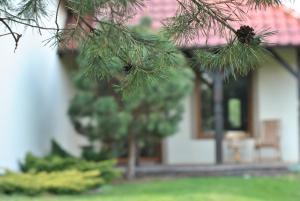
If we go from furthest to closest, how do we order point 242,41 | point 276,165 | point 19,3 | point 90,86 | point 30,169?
1. point 276,165
2. point 90,86
3. point 30,169
4. point 19,3
5. point 242,41

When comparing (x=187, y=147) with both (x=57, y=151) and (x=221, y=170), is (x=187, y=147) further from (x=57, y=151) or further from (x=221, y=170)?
(x=57, y=151)

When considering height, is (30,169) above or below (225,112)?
below

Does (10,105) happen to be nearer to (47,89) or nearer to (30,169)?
(30,169)

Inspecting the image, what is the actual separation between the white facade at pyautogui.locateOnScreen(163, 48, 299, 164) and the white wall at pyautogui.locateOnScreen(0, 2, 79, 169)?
263cm

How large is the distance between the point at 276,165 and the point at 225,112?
2.50 meters

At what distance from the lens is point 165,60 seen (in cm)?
356

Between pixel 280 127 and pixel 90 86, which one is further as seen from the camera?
pixel 280 127

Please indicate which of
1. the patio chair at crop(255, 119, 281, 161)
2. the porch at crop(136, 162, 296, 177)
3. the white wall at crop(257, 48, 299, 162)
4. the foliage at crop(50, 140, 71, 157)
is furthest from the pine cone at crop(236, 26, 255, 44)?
the white wall at crop(257, 48, 299, 162)

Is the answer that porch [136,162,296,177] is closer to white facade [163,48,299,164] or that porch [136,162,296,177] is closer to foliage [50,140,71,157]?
white facade [163,48,299,164]

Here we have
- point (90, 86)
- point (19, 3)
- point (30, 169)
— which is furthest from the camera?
point (90, 86)

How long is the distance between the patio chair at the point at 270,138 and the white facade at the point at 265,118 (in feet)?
0.95

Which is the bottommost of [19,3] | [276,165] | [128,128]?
[276,165]

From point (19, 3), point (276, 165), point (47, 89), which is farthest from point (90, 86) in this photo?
point (19, 3)

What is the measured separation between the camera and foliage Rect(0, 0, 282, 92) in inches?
134
